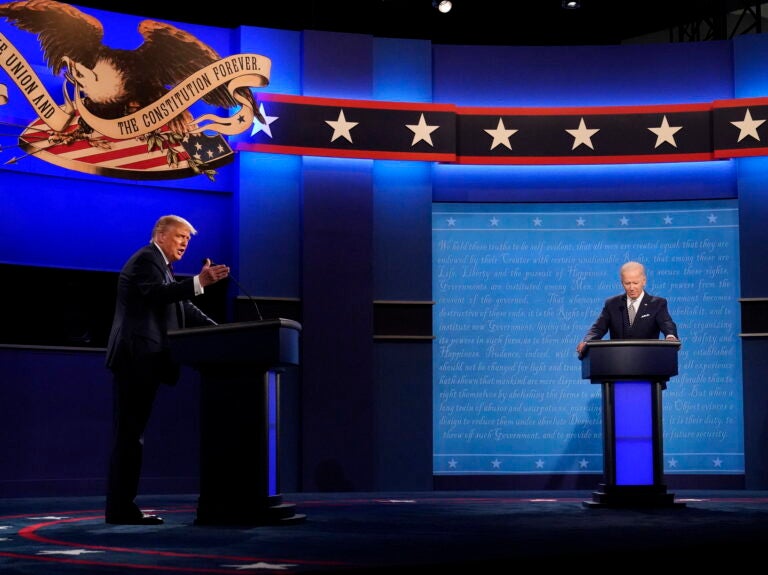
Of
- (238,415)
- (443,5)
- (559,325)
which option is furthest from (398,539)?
(443,5)

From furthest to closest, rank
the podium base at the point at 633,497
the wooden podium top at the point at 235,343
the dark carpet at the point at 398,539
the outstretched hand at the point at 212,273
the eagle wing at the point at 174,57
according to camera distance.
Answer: the eagle wing at the point at 174,57 → the podium base at the point at 633,497 → the wooden podium top at the point at 235,343 → the outstretched hand at the point at 212,273 → the dark carpet at the point at 398,539

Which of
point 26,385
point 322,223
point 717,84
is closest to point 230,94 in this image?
point 322,223

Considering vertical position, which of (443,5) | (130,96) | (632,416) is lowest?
(632,416)

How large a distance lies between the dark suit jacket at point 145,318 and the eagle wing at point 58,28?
124 inches

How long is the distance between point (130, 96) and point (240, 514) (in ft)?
13.4

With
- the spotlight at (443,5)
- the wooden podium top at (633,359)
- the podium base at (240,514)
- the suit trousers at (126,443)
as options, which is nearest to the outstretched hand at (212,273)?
the suit trousers at (126,443)

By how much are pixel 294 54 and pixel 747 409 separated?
467cm

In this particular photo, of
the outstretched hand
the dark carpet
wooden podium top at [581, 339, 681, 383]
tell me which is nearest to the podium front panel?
wooden podium top at [581, 339, 681, 383]

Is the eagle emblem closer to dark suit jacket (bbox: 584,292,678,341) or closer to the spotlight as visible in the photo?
the spotlight

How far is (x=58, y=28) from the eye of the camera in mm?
7863

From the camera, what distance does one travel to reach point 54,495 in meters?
7.73

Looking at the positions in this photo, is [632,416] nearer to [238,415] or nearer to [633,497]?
[633,497]

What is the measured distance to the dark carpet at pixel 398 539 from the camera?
359 cm

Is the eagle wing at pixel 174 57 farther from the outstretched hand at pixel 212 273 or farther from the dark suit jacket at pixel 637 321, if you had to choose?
the outstretched hand at pixel 212 273
